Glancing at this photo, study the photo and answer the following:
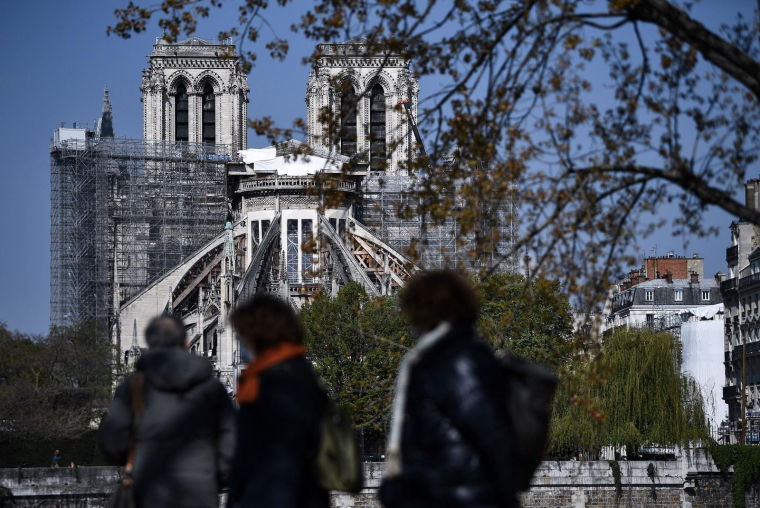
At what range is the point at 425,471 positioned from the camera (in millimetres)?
6043

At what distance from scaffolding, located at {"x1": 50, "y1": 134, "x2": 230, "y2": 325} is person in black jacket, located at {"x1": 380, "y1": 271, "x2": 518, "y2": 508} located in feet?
188

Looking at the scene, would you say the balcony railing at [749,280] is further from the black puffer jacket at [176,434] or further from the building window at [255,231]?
the black puffer jacket at [176,434]

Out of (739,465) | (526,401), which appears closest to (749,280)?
(739,465)

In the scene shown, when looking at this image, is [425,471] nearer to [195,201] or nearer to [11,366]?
[11,366]

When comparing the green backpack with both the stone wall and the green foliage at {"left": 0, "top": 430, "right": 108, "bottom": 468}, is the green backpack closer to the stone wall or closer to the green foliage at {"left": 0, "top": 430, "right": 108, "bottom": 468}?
the stone wall

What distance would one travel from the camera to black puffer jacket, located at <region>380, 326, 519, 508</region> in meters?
5.89

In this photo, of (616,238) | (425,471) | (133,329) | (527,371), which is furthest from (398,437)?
(133,329)

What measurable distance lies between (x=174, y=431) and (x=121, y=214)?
58.6 m

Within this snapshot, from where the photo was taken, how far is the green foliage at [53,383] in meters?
43.7

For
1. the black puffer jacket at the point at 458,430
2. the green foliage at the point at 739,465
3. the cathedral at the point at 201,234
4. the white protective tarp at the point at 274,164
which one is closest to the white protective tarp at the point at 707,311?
the cathedral at the point at 201,234

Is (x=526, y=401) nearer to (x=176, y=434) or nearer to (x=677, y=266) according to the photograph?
(x=176, y=434)

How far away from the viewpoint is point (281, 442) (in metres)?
→ 6.46

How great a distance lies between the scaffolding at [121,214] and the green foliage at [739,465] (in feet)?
99.7

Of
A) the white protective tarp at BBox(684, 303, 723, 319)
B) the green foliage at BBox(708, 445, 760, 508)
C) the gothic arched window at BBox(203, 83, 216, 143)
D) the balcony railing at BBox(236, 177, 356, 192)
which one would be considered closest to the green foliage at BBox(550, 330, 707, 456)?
the green foliage at BBox(708, 445, 760, 508)
